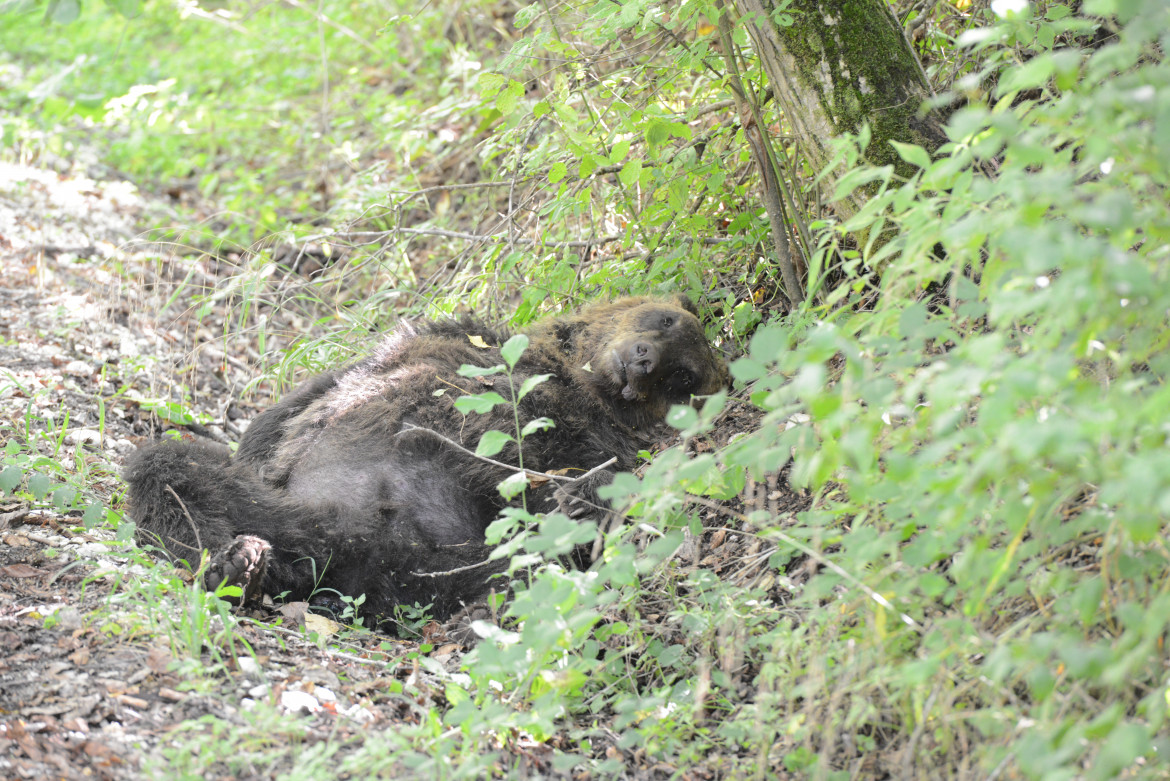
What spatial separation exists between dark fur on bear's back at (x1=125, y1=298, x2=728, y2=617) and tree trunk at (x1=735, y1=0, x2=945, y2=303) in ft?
4.32

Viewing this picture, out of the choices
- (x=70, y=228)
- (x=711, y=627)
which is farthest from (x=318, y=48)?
(x=711, y=627)

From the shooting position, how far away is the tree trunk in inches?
142

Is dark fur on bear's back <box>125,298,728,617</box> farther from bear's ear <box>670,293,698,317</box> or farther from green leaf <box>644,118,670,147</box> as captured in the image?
green leaf <box>644,118,670,147</box>

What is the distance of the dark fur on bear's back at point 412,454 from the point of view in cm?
364

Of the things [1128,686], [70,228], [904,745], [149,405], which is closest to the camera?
[1128,686]

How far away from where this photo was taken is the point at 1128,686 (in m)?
1.99

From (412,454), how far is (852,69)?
2.45 m

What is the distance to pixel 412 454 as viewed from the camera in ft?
13.4

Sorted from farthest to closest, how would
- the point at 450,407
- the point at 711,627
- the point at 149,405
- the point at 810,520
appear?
the point at 149,405
the point at 450,407
the point at 711,627
the point at 810,520

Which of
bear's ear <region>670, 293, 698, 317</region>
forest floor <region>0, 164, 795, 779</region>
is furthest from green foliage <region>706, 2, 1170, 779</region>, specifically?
bear's ear <region>670, 293, 698, 317</region>

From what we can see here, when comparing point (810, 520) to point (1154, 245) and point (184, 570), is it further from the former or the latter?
point (184, 570)

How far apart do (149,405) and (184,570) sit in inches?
66.0

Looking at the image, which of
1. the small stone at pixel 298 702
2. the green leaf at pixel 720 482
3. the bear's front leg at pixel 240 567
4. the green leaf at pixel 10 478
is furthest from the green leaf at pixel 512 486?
the green leaf at pixel 10 478

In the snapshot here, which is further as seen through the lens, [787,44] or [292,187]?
[292,187]
